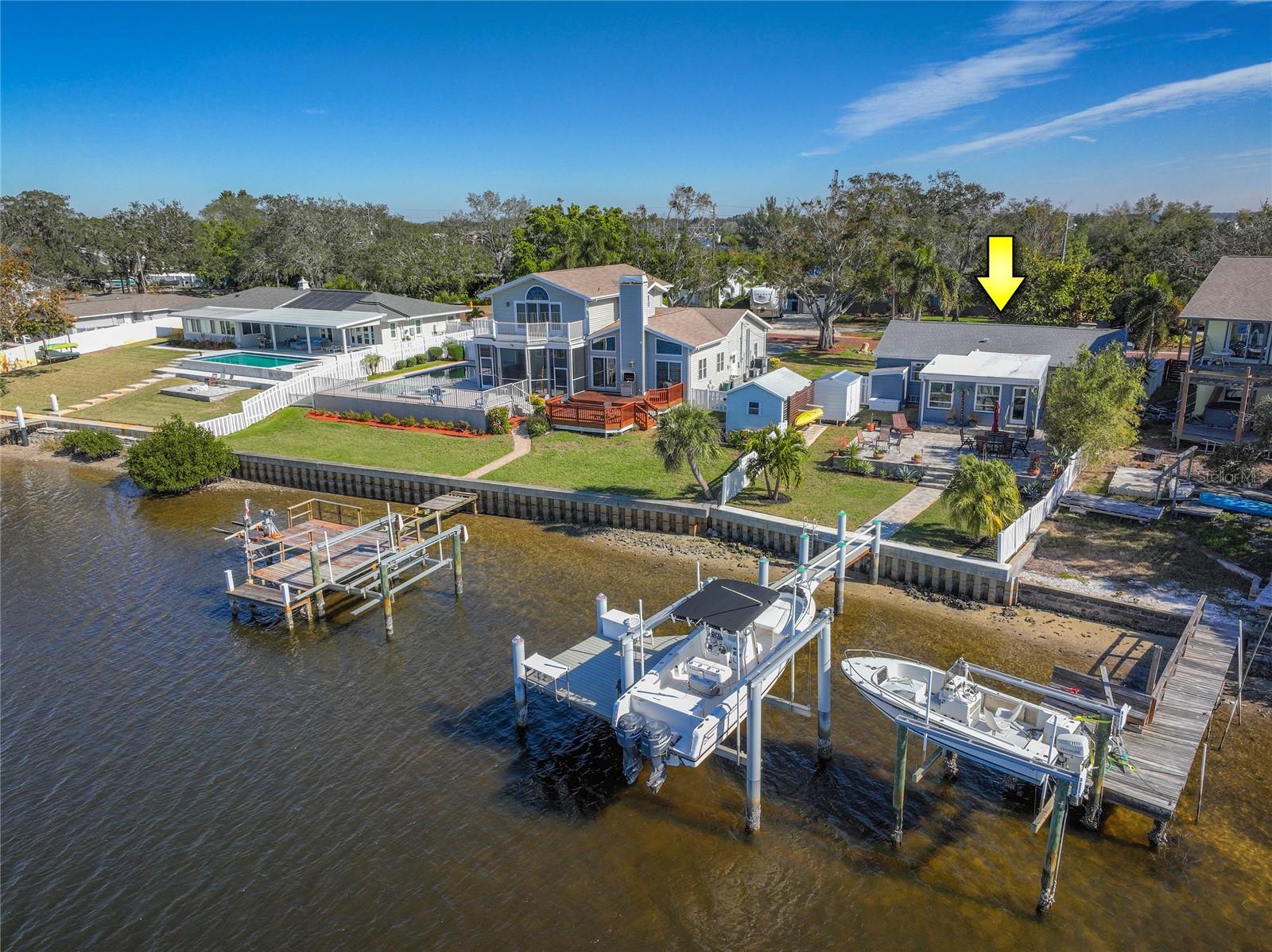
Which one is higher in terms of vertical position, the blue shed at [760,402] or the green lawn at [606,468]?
the blue shed at [760,402]

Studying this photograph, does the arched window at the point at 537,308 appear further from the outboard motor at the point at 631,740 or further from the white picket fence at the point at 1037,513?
the outboard motor at the point at 631,740

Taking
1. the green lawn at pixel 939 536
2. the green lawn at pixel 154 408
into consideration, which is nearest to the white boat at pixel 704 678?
the green lawn at pixel 939 536

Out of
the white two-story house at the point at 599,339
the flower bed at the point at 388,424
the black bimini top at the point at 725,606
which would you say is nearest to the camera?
the black bimini top at the point at 725,606

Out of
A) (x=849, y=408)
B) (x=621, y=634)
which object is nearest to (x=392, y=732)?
(x=621, y=634)

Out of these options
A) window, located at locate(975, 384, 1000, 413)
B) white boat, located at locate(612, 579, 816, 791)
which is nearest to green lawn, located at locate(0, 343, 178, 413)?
white boat, located at locate(612, 579, 816, 791)

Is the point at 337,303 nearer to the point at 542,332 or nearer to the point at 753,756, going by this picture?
the point at 542,332

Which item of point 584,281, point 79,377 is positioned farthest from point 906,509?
point 79,377

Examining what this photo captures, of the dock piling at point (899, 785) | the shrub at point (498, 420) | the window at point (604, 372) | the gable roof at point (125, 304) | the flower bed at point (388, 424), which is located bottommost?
the dock piling at point (899, 785)

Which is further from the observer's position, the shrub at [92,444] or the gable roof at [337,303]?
the gable roof at [337,303]
